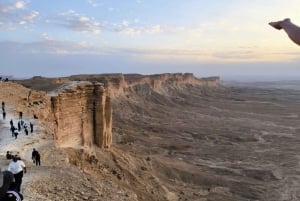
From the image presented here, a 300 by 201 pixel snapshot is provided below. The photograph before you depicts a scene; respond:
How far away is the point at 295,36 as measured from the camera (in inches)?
110

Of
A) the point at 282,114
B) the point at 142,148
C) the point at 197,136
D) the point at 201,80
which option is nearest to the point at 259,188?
the point at 142,148

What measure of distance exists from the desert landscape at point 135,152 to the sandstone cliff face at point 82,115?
7 cm

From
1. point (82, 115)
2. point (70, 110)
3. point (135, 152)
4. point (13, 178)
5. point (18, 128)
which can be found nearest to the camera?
point (13, 178)

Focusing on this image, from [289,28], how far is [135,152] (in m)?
39.8

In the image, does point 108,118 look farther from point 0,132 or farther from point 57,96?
point 0,132

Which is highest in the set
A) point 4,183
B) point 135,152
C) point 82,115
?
point 4,183

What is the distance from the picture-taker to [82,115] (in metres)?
30.6

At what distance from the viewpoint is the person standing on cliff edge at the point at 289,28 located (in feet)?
9.19

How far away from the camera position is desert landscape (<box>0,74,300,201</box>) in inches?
595

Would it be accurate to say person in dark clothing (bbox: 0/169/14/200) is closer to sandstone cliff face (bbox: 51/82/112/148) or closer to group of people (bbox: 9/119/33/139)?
group of people (bbox: 9/119/33/139)

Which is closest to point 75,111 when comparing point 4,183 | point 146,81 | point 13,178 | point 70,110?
point 70,110

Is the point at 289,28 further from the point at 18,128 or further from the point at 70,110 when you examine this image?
the point at 70,110

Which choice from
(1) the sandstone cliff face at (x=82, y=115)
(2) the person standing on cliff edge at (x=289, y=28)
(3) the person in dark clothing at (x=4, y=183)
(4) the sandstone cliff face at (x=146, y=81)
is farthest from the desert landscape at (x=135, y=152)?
(2) the person standing on cliff edge at (x=289, y=28)

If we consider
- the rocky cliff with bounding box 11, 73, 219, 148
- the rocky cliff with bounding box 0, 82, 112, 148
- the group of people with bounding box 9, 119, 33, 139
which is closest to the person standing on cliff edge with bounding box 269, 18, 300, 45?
the group of people with bounding box 9, 119, 33, 139
